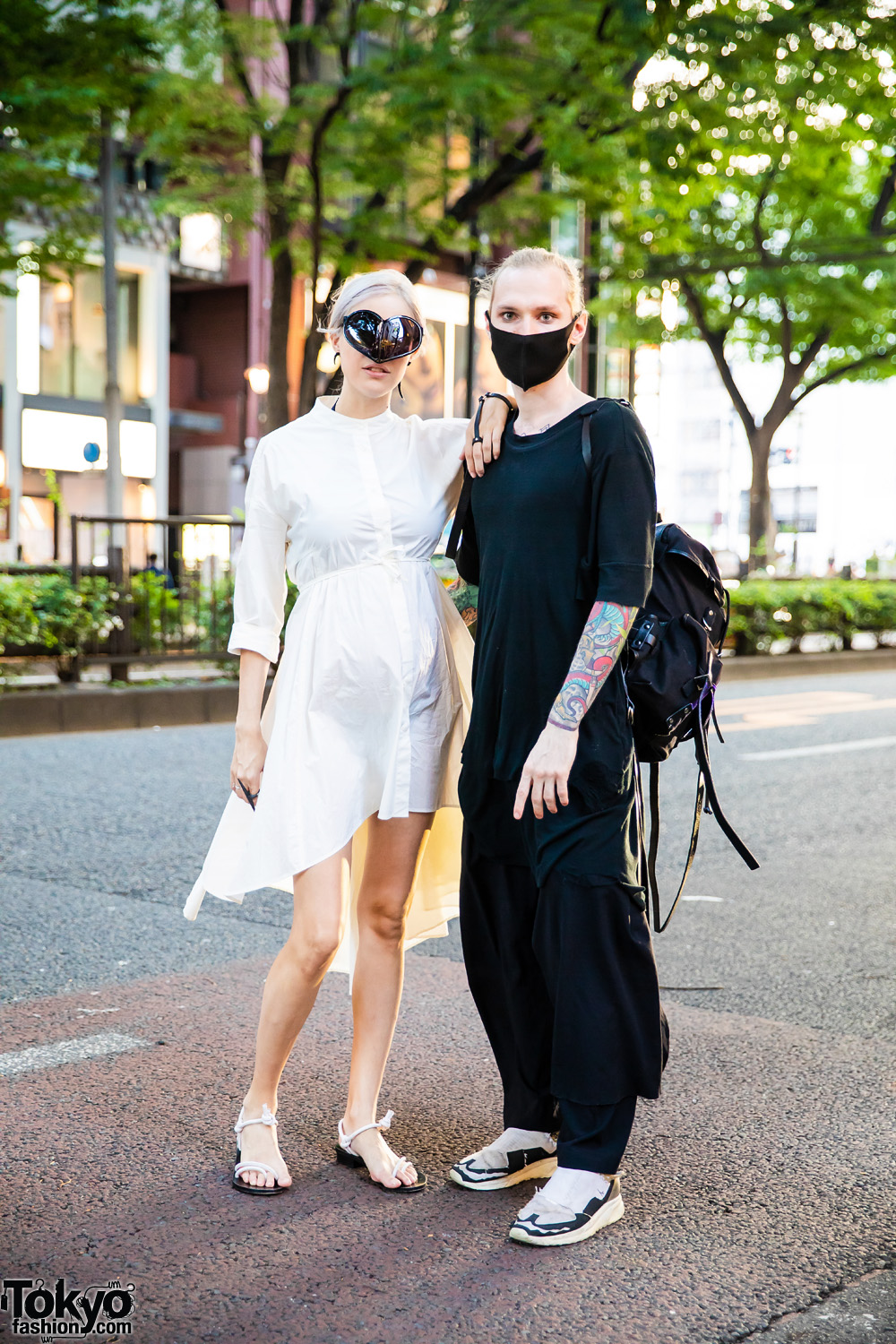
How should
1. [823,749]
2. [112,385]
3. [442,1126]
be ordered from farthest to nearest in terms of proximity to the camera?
[112,385] → [823,749] → [442,1126]

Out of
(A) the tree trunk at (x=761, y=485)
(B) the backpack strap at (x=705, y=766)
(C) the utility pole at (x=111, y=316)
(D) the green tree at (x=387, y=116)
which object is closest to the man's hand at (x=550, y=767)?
(B) the backpack strap at (x=705, y=766)

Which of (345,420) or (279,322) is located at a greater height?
(279,322)

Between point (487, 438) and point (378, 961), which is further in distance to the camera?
point (378, 961)

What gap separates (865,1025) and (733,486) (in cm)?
8943

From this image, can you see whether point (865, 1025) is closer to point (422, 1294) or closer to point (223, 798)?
point (422, 1294)

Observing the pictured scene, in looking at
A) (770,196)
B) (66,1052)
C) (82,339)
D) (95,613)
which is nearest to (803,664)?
(95,613)

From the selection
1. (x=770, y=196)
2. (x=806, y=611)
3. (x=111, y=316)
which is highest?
(x=770, y=196)

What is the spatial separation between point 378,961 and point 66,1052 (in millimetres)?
1229

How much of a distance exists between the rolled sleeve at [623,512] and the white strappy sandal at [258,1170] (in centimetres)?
133

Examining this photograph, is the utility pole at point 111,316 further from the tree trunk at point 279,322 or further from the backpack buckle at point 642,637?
the backpack buckle at point 642,637

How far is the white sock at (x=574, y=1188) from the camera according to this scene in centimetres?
268

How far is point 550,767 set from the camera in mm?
2588

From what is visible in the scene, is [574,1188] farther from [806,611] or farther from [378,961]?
[806,611]

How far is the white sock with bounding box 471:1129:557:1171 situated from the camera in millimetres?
2930
